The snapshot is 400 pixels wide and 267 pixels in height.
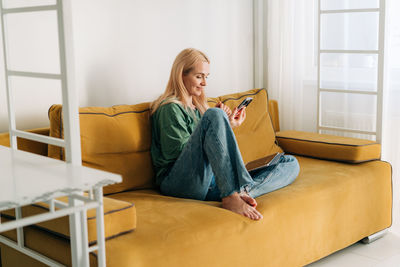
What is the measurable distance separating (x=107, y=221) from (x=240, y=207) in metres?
0.72

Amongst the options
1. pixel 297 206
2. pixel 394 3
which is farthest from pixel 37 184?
pixel 394 3

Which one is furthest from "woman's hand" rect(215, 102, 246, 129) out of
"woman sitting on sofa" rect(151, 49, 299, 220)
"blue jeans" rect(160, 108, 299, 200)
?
"blue jeans" rect(160, 108, 299, 200)

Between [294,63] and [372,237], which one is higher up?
[294,63]

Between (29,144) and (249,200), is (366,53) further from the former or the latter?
(29,144)

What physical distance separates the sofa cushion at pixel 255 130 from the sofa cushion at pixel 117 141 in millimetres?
690

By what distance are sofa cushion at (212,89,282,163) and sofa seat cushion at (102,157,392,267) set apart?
0.81 ft

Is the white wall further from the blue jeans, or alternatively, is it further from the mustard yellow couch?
the blue jeans

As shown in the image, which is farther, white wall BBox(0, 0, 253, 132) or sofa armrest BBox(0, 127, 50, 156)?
white wall BBox(0, 0, 253, 132)

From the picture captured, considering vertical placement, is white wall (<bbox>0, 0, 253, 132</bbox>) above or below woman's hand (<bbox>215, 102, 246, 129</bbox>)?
above

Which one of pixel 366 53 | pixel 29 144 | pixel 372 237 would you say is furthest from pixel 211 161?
pixel 366 53

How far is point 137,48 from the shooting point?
11.4ft

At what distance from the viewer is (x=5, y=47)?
225cm

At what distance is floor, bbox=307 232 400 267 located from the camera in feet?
9.96

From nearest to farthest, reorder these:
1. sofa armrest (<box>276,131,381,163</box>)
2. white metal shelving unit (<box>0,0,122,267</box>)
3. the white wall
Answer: white metal shelving unit (<box>0,0,122,267</box>) < the white wall < sofa armrest (<box>276,131,381,163</box>)
